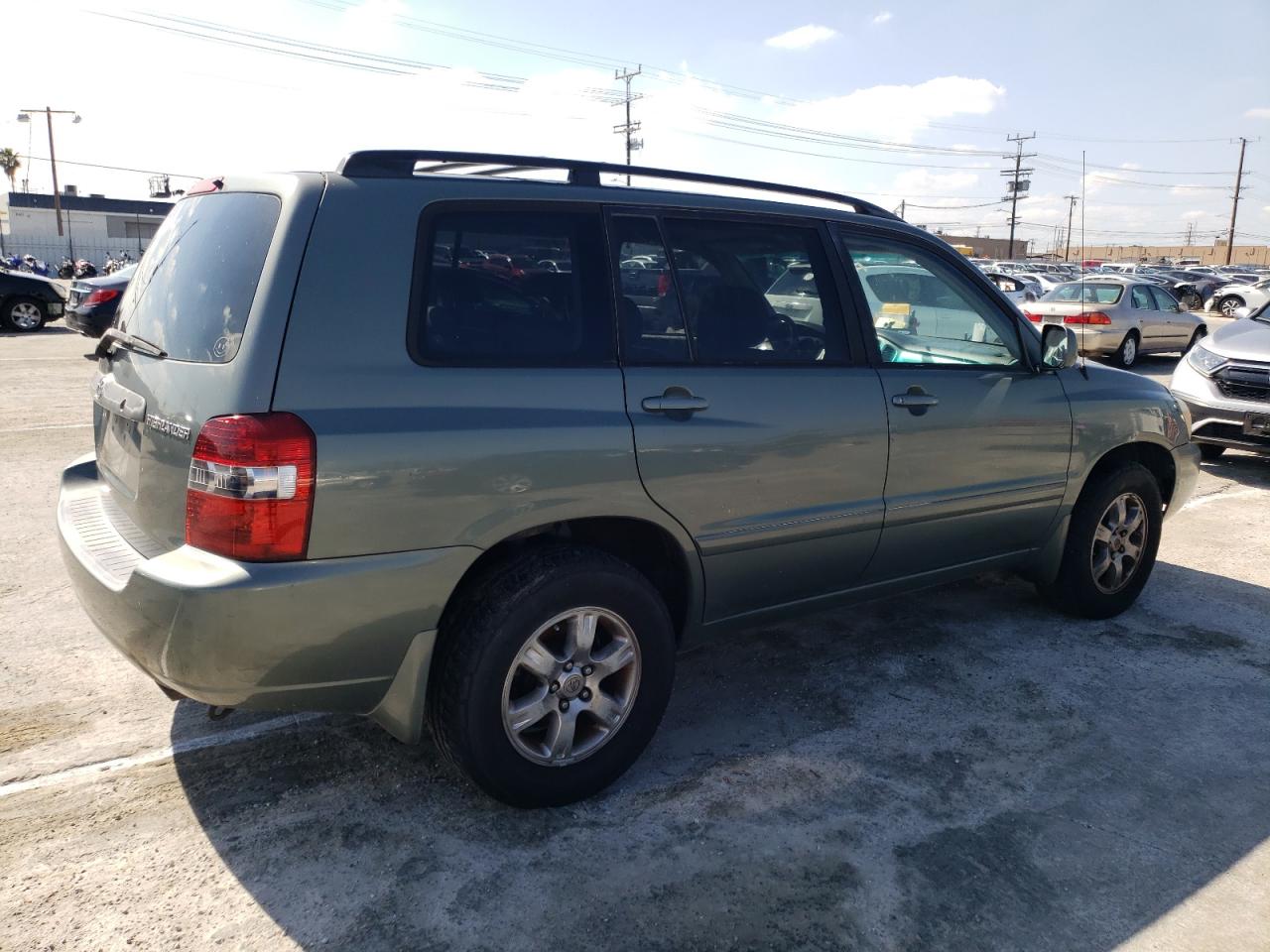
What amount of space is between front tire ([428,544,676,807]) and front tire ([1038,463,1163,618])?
240 cm

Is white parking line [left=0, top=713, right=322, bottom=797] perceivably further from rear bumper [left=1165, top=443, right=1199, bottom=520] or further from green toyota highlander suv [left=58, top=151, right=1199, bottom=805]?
rear bumper [left=1165, top=443, right=1199, bottom=520]

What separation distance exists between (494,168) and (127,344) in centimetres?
129

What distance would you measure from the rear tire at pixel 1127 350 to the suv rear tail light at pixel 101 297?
52.4ft

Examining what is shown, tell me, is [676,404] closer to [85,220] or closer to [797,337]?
[797,337]

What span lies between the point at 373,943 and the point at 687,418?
170cm

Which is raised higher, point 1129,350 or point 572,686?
point 1129,350

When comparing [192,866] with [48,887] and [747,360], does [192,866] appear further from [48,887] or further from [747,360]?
[747,360]

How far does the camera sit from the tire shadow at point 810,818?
248cm

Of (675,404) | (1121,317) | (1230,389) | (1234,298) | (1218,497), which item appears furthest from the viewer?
(1234,298)

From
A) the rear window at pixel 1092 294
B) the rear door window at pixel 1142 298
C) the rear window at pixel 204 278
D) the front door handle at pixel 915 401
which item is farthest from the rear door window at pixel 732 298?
the rear door window at pixel 1142 298

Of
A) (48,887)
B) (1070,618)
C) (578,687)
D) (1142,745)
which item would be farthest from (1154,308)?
(48,887)

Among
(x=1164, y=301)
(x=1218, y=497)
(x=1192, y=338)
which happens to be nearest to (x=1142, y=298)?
(x=1164, y=301)

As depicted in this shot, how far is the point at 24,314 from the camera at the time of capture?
17.3 m

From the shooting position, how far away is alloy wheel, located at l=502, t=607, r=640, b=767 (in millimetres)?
2809
